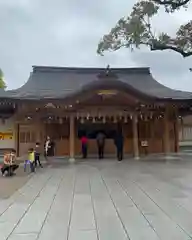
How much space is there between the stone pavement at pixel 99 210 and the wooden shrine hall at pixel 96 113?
7.39 metres

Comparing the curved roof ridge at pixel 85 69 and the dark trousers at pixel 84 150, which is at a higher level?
the curved roof ridge at pixel 85 69

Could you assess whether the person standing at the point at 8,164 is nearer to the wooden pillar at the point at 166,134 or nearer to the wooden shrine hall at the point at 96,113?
the wooden shrine hall at the point at 96,113

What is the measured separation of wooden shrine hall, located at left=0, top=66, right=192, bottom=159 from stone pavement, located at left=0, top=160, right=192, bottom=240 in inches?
291

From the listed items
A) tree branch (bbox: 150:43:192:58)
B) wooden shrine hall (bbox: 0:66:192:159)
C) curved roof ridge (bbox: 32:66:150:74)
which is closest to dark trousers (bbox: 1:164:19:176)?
wooden shrine hall (bbox: 0:66:192:159)

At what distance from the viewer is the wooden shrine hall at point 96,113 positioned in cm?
1648

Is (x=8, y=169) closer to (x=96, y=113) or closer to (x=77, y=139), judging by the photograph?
(x=96, y=113)

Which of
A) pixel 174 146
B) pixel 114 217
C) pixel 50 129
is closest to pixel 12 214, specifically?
pixel 114 217

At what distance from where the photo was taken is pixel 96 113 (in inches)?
664

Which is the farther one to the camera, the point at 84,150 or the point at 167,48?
the point at 84,150

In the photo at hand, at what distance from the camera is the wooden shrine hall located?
16484 mm

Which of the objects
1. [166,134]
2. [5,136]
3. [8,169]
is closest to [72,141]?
[166,134]

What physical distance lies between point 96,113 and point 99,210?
Result: 36.8 ft

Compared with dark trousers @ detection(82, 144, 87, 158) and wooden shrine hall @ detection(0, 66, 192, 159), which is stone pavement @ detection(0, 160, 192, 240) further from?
dark trousers @ detection(82, 144, 87, 158)

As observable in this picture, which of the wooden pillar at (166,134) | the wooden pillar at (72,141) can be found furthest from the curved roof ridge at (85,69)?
the wooden pillar at (72,141)
